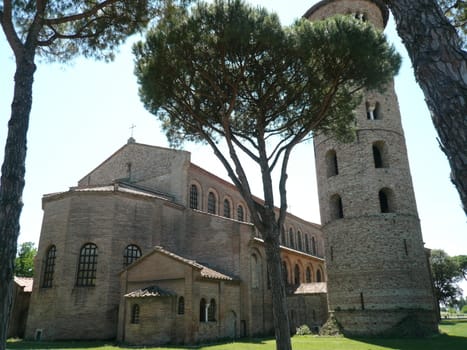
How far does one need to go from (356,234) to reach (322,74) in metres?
10.3

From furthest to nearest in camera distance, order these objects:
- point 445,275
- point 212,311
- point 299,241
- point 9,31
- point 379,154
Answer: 1. point 445,275
2. point 299,241
3. point 379,154
4. point 212,311
5. point 9,31

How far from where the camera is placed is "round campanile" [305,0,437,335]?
57.1 feet

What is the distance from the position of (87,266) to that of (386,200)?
52.6ft

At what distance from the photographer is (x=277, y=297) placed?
931 centimetres

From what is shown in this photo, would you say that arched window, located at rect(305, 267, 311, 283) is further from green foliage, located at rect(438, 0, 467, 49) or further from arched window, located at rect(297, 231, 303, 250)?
green foliage, located at rect(438, 0, 467, 49)

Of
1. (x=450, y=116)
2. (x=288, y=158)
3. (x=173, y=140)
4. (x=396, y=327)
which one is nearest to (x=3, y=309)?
(x=450, y=116)

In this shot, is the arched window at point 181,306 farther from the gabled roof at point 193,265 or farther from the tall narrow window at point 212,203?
the tall narrow window at point 212,203

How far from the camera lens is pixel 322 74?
37.0 ft

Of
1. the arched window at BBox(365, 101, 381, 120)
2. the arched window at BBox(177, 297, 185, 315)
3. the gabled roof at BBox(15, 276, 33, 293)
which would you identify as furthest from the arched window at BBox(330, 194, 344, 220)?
the gabled roof at BBox(15, 276, 33, 293)

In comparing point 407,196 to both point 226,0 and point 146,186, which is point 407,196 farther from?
point 146,186

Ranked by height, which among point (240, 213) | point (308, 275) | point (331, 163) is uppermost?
point (331, 163)

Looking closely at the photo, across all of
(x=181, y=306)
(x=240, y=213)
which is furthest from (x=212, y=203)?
(x=181, y=306)

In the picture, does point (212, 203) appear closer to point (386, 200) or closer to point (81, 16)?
point (386, 200)

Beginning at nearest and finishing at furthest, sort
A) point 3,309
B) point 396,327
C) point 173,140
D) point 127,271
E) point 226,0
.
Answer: point 3,309
point 226,0
point 173,140
point 396,327
point 127,271
